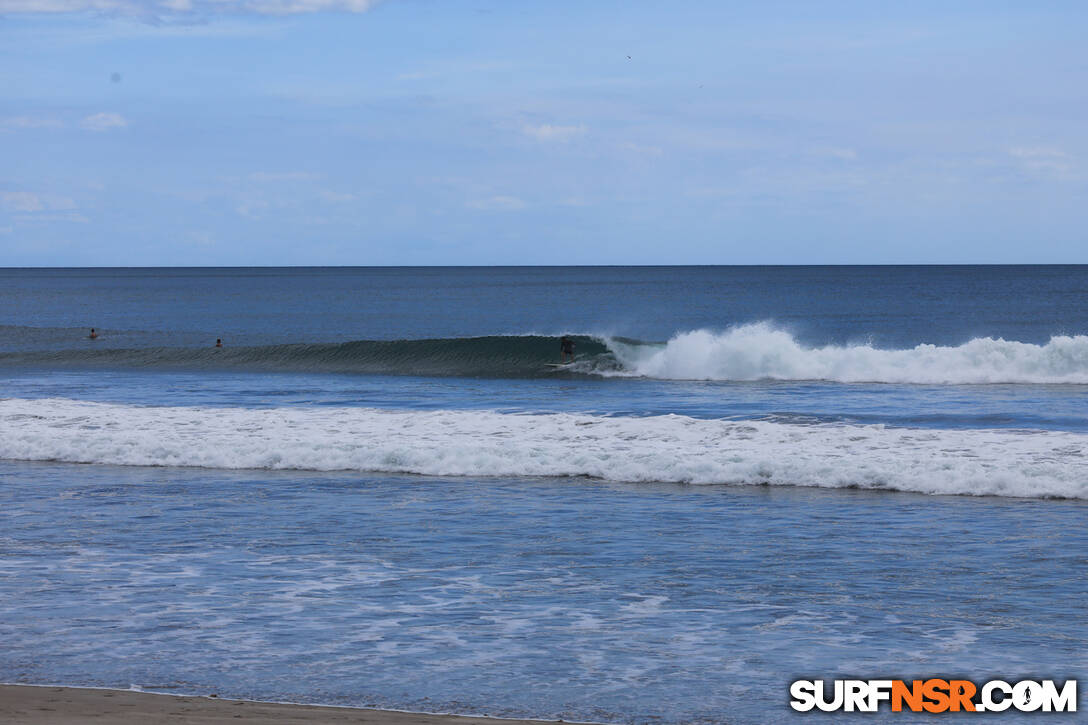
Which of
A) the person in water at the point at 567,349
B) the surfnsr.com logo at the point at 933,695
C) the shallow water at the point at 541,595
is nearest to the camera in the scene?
the surfnsr.com logo at the point at 933,695

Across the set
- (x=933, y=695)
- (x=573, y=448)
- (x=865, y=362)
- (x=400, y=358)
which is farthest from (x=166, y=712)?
(x=400, y=358)

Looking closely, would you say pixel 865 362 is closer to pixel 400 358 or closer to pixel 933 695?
pixel 400 358

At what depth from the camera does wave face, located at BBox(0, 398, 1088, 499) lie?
14.2 meters

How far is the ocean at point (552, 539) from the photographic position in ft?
23.9

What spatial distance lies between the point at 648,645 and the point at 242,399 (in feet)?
62.7

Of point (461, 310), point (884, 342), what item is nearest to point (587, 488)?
point (884, 342)

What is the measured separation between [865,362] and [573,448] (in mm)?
16039

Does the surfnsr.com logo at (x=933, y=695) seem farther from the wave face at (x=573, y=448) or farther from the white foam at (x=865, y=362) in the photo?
the white foam at (x=865, y=362)

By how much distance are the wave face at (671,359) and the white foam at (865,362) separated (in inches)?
1.1

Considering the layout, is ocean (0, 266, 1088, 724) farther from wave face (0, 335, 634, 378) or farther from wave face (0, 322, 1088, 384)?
wave face (0, 335, 634, 378)

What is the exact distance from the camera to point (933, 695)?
671 centimetres

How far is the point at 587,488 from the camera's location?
1430 centimetres

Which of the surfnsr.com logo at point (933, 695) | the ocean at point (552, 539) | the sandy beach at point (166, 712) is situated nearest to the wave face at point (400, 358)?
the ocean at point (552, 539)

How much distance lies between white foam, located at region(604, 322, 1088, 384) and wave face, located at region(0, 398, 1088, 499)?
37.1ft
